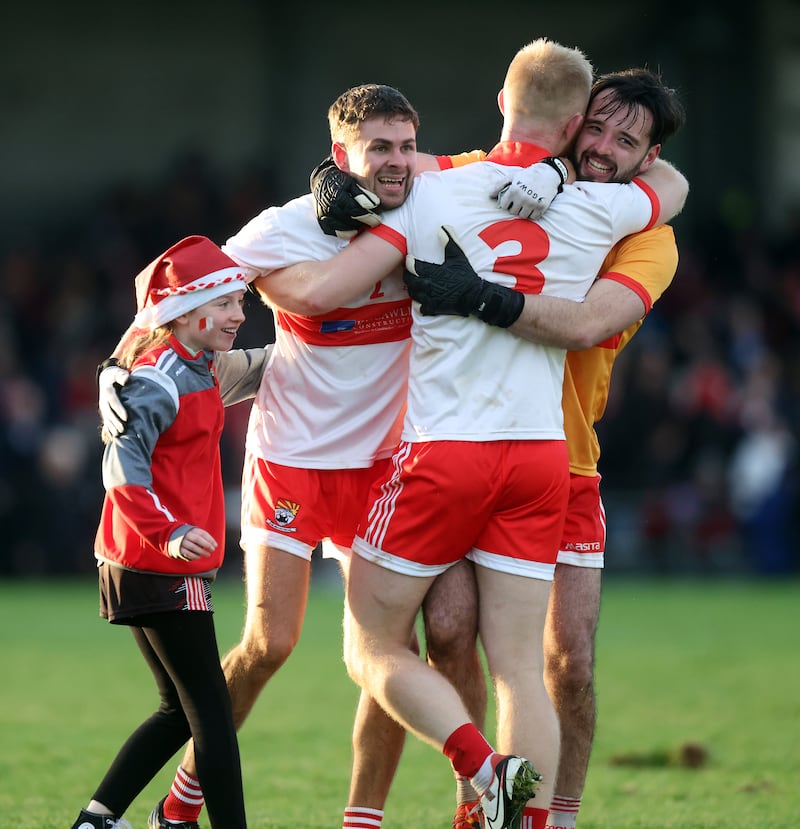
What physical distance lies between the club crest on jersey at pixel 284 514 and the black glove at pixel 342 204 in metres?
0.97

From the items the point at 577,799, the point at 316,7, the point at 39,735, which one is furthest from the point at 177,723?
the point at 316,7

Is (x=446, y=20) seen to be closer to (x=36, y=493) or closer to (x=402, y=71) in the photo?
(x=402, y=71)

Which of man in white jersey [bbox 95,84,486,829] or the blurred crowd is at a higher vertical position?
man in white jersey [bbox 95,84,486,829]

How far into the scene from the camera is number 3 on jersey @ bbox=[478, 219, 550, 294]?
451cm

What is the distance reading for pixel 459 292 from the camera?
4.38 meters

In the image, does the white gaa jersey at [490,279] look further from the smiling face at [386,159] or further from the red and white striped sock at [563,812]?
the red and white striped sock at [563,812]

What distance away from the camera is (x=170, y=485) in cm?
441

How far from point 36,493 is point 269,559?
34.8 ft

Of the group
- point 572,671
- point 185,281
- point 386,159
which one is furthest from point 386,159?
point 572,671

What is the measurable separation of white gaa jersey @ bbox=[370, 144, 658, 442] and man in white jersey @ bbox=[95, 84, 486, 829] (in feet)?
1.35

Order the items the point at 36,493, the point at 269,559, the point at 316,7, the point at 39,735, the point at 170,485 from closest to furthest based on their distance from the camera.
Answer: the point at 170,485
the point at 269,559
the point at 39,735
the point at 36,493
the point at 316,7

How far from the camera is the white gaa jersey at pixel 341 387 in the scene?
4.98 m

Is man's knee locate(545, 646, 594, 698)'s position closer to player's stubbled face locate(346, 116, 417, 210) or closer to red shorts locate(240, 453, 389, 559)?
red shorts locate(240, 453, 389, 559)

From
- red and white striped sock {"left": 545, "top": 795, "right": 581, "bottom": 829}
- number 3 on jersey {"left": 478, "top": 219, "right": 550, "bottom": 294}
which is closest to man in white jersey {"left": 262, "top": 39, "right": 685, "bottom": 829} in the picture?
number 3 on jersey {"left": 478, "top": 219, "right": 550, "bottom": 294}
